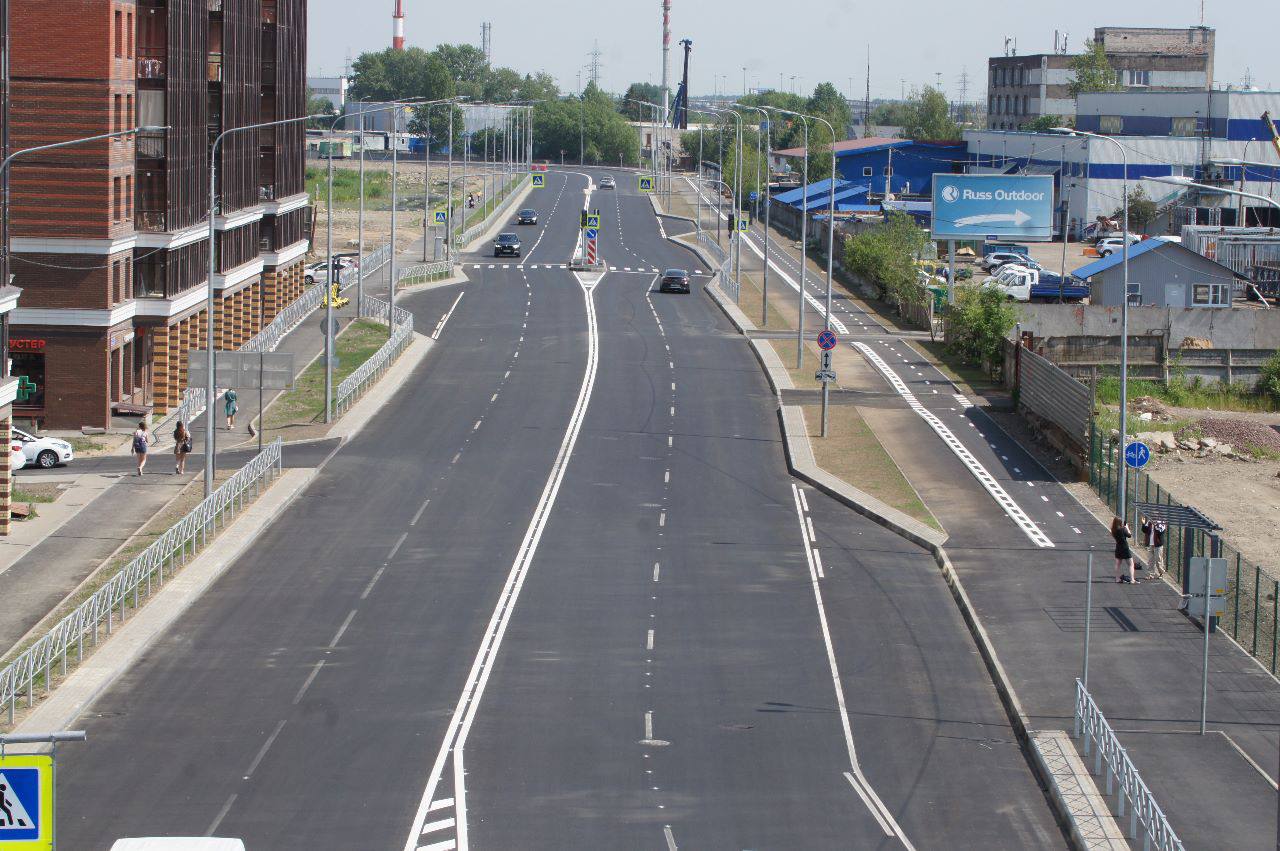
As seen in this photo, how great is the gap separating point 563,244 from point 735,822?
91.0 meters

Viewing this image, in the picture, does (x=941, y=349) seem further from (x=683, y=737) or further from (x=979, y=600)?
(x=683, y=737)

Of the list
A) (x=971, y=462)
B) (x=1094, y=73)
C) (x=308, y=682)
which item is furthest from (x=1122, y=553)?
(x=1094, y=73)

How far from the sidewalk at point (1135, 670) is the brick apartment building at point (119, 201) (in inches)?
1033

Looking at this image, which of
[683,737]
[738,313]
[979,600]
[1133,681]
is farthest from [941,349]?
[683,737]

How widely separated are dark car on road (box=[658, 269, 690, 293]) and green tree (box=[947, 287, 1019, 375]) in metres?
19.3

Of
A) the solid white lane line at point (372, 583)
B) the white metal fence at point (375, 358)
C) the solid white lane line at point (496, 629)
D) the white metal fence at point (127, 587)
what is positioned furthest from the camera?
the white metal fence at point (375, 358)

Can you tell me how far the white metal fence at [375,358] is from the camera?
52.7 metres

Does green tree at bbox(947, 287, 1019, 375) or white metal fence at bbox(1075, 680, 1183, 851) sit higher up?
green tree at bbox(947, 287, 1019, 375)

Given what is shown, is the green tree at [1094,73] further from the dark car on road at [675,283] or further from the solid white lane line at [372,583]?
the solid white lane line at [372,583]

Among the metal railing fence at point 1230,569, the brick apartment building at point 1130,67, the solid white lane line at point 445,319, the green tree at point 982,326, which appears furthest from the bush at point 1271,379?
the brick apartment building at point 1130,67

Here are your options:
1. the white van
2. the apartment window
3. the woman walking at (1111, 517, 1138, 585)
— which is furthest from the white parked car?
Result: the apartment window

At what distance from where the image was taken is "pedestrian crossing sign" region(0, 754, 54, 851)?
12.4 metres

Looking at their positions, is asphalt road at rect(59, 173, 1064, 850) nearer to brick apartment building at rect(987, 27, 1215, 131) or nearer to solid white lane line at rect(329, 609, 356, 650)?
solid white lane line at rect(329, 609, 356, 650)

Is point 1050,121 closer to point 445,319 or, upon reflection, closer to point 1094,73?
point 1094,73
